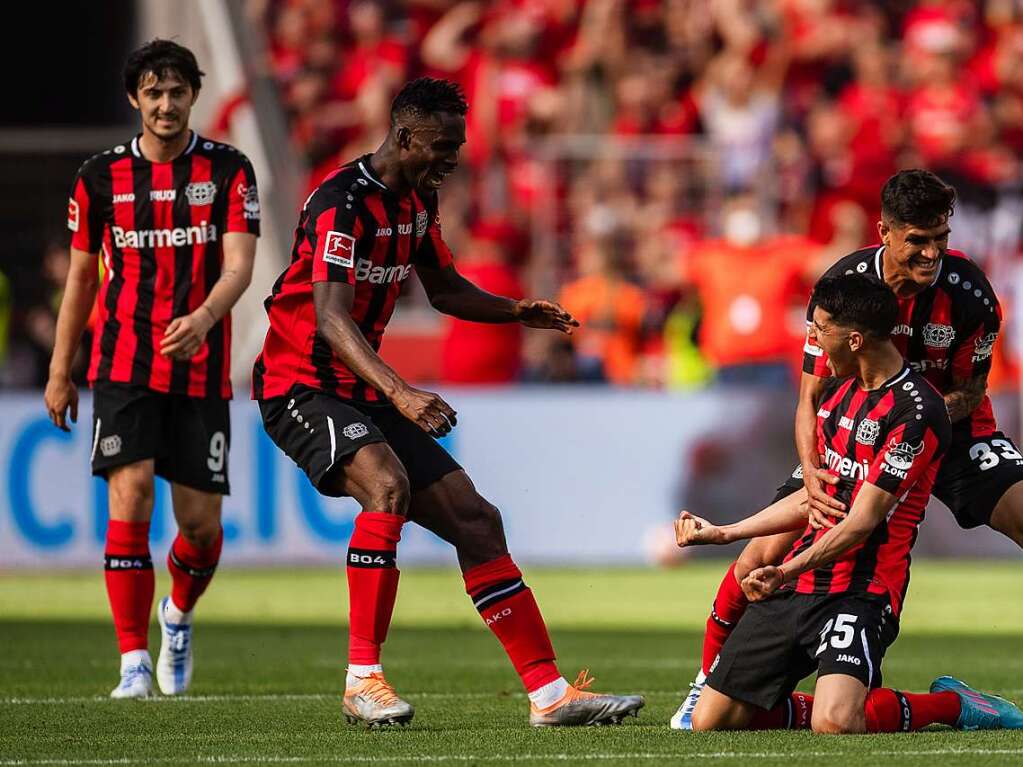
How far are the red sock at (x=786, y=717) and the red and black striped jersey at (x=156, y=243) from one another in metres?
2.73

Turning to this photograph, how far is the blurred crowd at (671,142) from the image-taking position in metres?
15.5

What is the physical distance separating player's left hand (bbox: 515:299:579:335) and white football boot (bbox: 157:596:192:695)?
2.01 meters

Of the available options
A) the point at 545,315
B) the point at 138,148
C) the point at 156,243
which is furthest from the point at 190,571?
the point at 545,315

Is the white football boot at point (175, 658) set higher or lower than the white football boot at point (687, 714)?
lower

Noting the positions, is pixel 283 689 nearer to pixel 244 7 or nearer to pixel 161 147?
pixel 161 147

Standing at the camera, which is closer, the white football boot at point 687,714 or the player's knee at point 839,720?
the player's knee at point 839,720

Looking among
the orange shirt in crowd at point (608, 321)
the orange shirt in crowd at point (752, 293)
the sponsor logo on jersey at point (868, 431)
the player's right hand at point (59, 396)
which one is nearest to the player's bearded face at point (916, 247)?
the sponsor logo on jersey at point (868, 431)

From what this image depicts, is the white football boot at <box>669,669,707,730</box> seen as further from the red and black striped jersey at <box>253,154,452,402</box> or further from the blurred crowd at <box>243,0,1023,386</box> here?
the blurred crowd at <box>243,0,1023,386</box>

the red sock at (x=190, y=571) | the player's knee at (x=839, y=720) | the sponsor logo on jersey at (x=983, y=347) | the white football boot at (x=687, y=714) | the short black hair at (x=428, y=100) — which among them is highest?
the short black hair at (x=428, y=100)

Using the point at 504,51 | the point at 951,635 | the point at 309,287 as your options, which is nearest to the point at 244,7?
the point at 504,51

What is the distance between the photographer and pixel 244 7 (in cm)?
1758

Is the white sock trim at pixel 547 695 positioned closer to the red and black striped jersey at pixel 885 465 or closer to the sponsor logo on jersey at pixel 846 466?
the red and black striped jersey at pixel 885 465

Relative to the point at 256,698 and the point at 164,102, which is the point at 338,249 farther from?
the point at 256,698

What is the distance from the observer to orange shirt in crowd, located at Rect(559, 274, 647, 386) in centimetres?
1593
